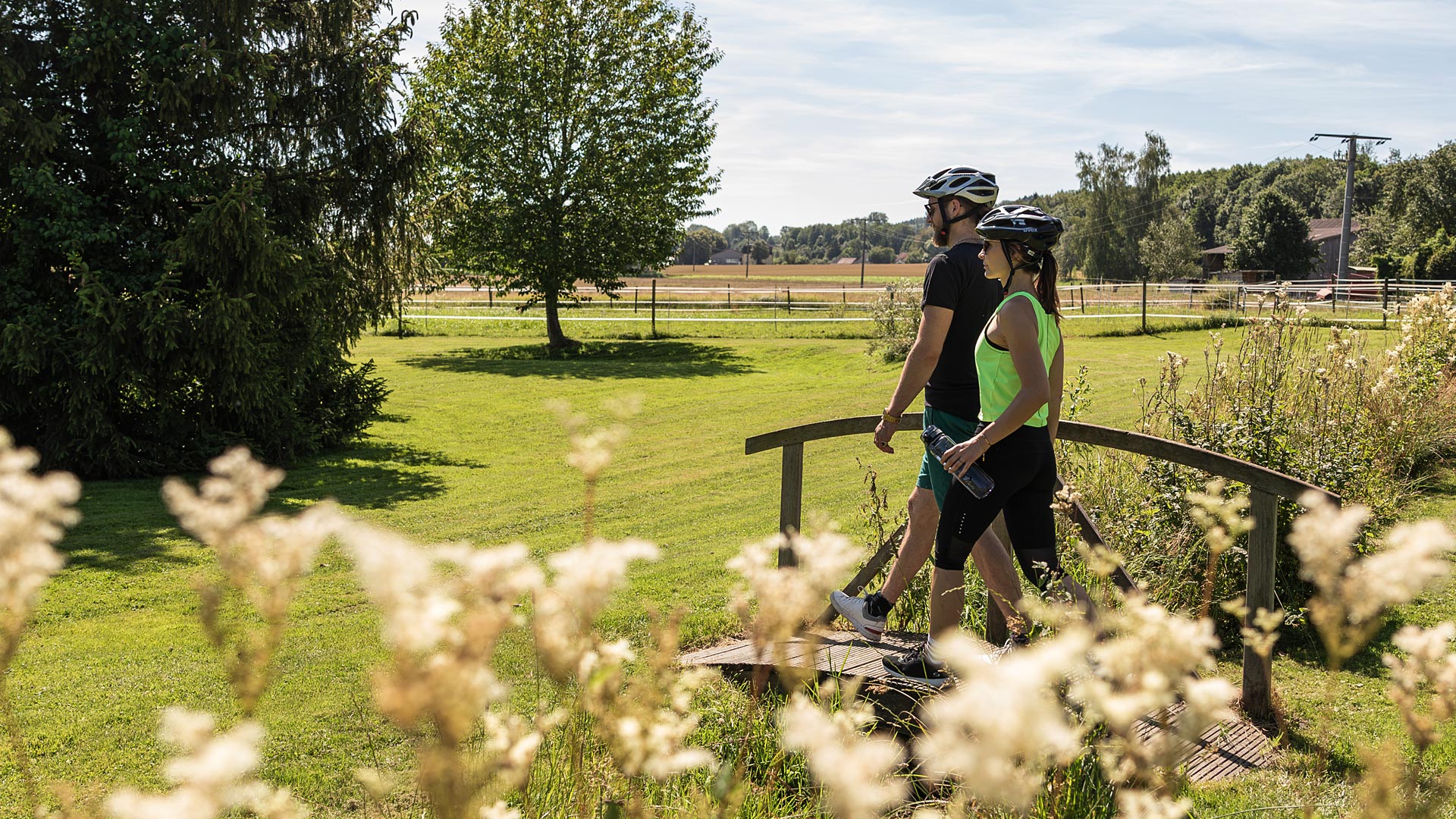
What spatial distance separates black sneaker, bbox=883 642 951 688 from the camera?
172 inches

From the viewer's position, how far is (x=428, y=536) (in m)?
9.16

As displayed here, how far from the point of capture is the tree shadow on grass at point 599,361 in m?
23.8

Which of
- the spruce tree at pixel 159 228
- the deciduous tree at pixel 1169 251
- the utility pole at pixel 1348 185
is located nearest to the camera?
the spruce tree at pixel 159 228

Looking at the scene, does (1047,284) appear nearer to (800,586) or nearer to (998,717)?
(800,586)

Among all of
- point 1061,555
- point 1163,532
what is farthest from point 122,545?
point 1163,532

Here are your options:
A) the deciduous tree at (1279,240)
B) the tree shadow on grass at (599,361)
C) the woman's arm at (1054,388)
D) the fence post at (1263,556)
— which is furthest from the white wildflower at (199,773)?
the deciduous tree at (1279,240)

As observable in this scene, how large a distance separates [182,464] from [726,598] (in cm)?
778

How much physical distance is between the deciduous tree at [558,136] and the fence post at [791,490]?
2326cm

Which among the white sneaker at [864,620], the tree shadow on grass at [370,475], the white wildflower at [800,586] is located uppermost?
the white wildflower at [800,586]

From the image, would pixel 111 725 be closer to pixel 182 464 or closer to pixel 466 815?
pixel 466 815

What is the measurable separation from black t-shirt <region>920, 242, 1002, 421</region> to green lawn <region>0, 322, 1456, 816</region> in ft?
6.22

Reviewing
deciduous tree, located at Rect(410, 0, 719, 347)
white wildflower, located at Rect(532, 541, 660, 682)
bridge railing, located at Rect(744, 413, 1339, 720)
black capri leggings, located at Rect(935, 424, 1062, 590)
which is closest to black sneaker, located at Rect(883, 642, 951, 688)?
black capri leggings, located at Rect(935, 424, 1062, 590)

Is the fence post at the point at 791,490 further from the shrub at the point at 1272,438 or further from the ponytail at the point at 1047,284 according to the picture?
the shrub at the point at 1272,438

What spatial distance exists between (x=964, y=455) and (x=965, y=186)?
1.34m
